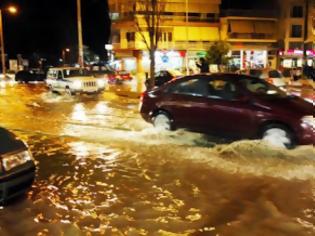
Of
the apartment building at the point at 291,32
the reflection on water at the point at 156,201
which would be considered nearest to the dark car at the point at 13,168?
the reflection on water at the point at 156,201

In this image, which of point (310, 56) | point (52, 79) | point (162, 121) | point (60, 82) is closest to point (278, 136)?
point (162, 121)

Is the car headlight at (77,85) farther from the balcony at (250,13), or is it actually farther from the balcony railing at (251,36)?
the balcony at (250,13)

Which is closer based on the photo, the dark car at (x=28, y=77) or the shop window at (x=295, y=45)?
the dark car at (x=28, y=77)

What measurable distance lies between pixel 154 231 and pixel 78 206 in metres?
1.38

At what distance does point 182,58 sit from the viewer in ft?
212

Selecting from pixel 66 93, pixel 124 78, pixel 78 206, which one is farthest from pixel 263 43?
pixel 78 206

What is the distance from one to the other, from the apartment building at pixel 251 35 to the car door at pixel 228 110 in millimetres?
55891

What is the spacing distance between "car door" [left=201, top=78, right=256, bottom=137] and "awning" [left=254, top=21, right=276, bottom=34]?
59890 mm

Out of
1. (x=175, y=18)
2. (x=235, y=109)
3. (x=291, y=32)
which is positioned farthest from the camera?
(x=291, y=32)

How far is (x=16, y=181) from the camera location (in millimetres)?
6000

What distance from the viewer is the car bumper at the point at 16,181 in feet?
19.2

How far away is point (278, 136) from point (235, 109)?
3.32 feet

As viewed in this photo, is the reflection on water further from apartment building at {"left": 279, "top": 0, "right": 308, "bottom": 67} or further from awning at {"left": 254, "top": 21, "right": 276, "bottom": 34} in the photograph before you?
awning at {"left": 254, "top": 21, "right": 276, "bottom": 34}

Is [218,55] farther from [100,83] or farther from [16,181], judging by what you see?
[16,181]
